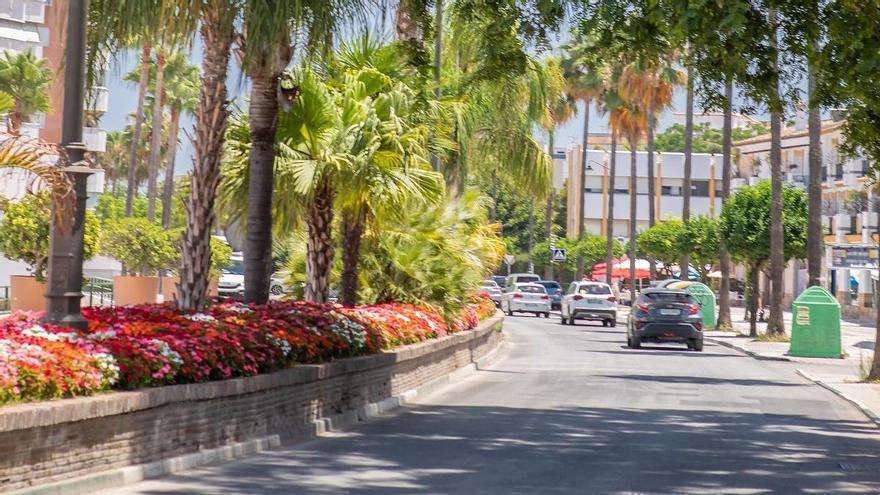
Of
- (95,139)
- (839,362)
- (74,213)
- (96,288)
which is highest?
(95,139)

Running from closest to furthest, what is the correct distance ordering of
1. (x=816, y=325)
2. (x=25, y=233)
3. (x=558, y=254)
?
(x=816, y=325), (x=25, y=233), (x=558, y=254)

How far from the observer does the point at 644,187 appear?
111 meters

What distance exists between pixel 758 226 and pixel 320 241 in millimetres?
27109

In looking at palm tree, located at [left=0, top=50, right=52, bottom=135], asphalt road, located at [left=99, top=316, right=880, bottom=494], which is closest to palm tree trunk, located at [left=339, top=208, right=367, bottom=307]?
asphalt road, located at [left=99, top=316, right=880, bottom=494]

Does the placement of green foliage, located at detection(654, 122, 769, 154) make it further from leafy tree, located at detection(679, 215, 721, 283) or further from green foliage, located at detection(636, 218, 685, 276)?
leafy tree, located at detection(679, 215, 721, 283)

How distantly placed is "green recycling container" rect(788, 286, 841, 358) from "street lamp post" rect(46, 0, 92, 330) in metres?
27.0

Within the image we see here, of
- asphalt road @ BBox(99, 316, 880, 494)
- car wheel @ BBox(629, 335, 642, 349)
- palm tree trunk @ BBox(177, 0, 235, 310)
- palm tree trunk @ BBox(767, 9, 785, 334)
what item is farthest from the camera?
palm tree trunk @ BBox(767, 9, 785, 334)

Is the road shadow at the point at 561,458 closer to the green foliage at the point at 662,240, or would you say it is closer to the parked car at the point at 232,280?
the parked car at the point at 232,280

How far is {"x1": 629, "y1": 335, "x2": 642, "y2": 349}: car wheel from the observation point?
38.3 metres

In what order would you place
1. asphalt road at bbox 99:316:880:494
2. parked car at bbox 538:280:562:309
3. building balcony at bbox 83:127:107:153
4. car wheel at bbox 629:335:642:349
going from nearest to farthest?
asphalt road at bbox 99:316:880:494 < car wheel at bbox 629:335:642:349 < building balcony at bbox 83:127:107:153 < parked car at bbox 538:280:562:309

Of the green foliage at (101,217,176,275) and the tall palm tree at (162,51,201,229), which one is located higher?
the tall palm tree at (162,51,201,229)

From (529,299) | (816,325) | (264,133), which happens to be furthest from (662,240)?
(264,133)

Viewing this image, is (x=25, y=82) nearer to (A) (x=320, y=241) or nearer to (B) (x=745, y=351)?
(B) (x=745, y=351)

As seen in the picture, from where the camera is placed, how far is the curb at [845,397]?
65.6ft
